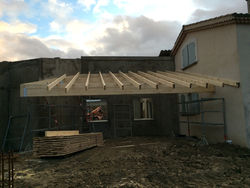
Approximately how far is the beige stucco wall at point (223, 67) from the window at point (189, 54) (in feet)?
1.03

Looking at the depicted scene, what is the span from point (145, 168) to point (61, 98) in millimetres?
7194

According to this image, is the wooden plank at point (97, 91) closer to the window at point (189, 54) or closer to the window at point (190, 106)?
the window at point (190, 106)

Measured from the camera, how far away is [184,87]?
25.1 ft

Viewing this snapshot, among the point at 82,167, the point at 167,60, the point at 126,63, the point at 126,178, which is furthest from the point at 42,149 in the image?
the point at 167,60

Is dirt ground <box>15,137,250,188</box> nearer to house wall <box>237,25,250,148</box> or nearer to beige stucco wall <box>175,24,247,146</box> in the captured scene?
beige stucco wall <box>175,24,247,146</box>

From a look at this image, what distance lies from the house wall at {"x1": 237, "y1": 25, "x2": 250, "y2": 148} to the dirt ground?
1.20m

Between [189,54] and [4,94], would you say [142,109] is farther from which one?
[4,94]

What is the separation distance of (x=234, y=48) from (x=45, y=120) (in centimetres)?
900

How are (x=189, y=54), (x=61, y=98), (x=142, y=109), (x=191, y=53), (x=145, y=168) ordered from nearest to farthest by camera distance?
(x=145, y=168) < (x=191, y=53) < (x=189, y=54) < (x=61, y=98) < (x=142, y=109)


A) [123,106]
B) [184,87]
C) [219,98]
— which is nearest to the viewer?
[184,87]

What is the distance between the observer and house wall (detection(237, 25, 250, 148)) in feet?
24.6

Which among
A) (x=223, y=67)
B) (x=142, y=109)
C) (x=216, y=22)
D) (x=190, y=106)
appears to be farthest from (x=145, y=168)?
(x=142, y=109)

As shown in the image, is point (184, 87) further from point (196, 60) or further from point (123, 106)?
point (123, 106)

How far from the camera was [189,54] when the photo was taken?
1120cm
